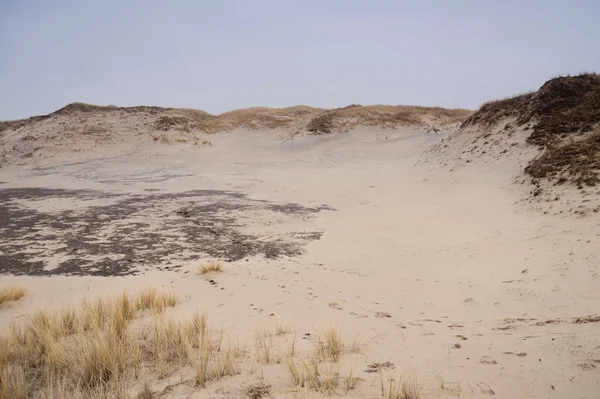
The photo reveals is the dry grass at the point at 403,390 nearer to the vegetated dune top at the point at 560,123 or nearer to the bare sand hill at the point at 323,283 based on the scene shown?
the bare sand hill at the point at 323,283

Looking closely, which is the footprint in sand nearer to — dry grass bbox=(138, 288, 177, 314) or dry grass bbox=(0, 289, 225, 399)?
dry grass bbox=(0, 289, 225, 399)

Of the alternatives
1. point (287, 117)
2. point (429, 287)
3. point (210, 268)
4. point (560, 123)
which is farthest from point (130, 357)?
point (287, 117)

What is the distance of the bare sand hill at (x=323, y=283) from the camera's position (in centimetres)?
261

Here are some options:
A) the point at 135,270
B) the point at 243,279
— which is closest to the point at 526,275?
the point at 243,279

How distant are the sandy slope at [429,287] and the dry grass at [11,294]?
8 centimetres

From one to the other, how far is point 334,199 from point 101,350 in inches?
405

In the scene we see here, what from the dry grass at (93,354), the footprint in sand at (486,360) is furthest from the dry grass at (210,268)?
the footprint in sand at (486,360)

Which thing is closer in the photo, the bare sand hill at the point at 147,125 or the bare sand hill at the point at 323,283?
the bare sand hill at the point at 323,283

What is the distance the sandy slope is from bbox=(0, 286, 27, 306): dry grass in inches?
3.1

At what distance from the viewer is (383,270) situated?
18.9 ft

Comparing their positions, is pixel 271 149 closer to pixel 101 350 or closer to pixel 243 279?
pixel 243 279

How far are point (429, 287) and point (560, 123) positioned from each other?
9.36 metres

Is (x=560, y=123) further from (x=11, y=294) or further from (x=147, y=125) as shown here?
(x=147, y=125)

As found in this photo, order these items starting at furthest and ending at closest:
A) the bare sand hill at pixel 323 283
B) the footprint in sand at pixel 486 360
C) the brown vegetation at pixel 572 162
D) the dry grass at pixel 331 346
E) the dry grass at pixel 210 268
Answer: the brown vegetation at pixel 572 162, the dry grass at pixel 210 268, the dry grass at pixel 331 346, the footprint in sand at pixel 486 360, the bare sand hill at pixel 323 283
